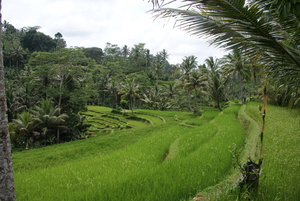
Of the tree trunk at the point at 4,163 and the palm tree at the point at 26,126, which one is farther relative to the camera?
the palm tree at the point at 26,126

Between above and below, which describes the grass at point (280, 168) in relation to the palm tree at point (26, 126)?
above

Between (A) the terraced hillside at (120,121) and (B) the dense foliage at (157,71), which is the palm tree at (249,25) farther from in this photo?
(A) the terraced hillside at (120,121)

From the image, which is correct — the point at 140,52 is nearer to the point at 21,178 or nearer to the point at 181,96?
the point at 181,96

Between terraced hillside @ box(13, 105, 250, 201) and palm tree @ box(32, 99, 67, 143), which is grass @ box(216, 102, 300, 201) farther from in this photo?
palm tree @ box(32, 99, 67, 143)

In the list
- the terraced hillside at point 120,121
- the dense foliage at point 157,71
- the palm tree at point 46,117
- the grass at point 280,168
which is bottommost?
the terraced hillside at point 120,121

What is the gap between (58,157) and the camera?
30.5 ft

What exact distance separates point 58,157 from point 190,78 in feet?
60.7

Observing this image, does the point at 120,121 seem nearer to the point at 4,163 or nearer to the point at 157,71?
the point at 4,163

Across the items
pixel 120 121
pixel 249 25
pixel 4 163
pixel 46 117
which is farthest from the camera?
pixel 120 121

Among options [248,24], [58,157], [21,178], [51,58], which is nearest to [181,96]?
[51,58]

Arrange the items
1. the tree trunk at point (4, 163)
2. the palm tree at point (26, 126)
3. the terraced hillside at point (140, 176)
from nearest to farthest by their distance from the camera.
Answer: the tree trunk at point (4, 163), the terraced hillside at point (140, 176), the palm tree at point (26, 126)

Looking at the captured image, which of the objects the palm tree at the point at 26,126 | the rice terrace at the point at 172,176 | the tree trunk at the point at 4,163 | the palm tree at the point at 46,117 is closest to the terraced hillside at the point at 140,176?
the rice terrace at the point at 172,176

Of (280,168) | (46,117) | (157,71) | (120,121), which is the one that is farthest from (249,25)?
(157,71)

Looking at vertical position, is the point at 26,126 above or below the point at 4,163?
below
